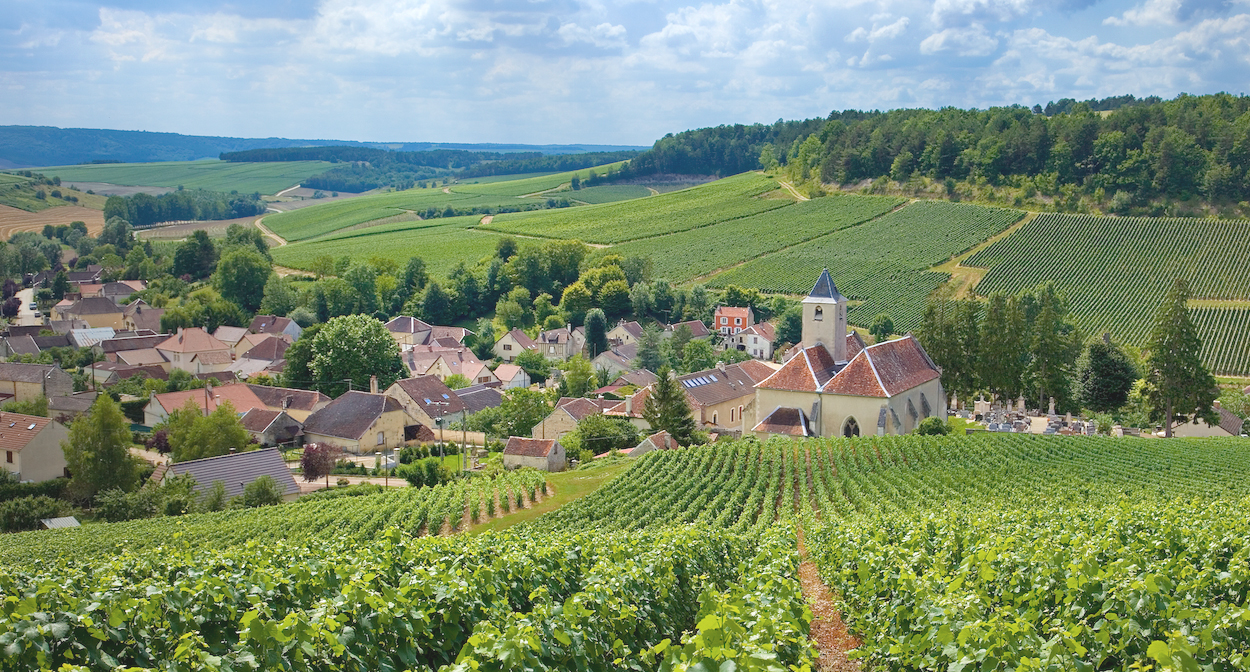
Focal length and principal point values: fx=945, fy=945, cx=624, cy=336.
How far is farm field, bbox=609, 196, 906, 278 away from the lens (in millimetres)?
105375

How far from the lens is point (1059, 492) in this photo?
29.1 meters

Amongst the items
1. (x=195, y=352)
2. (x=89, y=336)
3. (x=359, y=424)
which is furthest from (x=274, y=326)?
(x=359, y=424)

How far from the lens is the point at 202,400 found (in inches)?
2368

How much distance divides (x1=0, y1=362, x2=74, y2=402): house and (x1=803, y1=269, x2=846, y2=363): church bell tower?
4685 cm

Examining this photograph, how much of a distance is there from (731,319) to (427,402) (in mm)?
35786

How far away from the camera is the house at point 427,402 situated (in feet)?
194

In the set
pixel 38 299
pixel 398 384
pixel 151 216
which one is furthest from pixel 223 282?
pixel 151 216

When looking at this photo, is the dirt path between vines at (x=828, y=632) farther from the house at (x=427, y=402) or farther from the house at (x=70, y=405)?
the house at (x=70, y=405)

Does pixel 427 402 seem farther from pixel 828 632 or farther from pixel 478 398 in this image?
pixel 828 632

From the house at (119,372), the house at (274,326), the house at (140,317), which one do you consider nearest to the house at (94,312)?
the house at (140,317)

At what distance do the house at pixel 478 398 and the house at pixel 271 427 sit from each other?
414 inches

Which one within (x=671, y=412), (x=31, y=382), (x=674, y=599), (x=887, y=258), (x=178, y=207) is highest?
(x=674, y=599)

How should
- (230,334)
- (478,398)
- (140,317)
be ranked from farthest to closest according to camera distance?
1. (140,317)
2. (230,334)
3. (478,398)

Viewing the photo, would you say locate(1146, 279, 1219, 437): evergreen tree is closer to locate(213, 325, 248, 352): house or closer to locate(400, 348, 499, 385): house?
locate(400, 348, 499, 385): house
